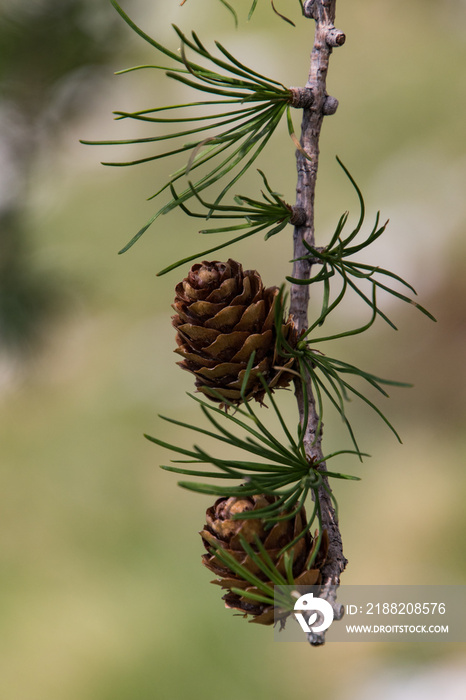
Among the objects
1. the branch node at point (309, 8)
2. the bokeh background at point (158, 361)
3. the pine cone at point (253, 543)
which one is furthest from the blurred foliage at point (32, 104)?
the pine cone at point (253, 543)

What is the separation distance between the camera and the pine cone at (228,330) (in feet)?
0.90

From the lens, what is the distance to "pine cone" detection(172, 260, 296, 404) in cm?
27

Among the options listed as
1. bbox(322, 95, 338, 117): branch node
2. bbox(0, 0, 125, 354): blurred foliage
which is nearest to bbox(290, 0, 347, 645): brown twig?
bbox(322, 95, 338, 117): branch node

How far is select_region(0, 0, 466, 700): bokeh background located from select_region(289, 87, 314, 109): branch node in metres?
0.87

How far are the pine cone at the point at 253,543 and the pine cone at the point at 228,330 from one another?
0.05m

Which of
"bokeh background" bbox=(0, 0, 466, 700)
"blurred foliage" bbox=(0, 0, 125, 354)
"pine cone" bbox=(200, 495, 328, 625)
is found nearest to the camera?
"pine cone" bbox=(200, 495, 328, 625)

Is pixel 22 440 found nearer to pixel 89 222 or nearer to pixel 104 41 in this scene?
pixel 89 222

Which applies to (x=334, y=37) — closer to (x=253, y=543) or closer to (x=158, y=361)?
(x=253, y=543)

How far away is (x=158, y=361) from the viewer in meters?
1.72

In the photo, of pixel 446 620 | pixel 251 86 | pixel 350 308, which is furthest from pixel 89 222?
pixel 251 86

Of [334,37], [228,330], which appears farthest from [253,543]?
[334,37]

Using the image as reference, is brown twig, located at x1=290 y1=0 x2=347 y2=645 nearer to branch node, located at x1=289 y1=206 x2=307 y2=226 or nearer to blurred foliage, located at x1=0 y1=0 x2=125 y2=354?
branch node, located at x1=289 y1=206 x2=307 y2=226

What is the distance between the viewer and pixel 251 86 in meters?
0.26

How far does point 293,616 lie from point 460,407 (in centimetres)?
148
